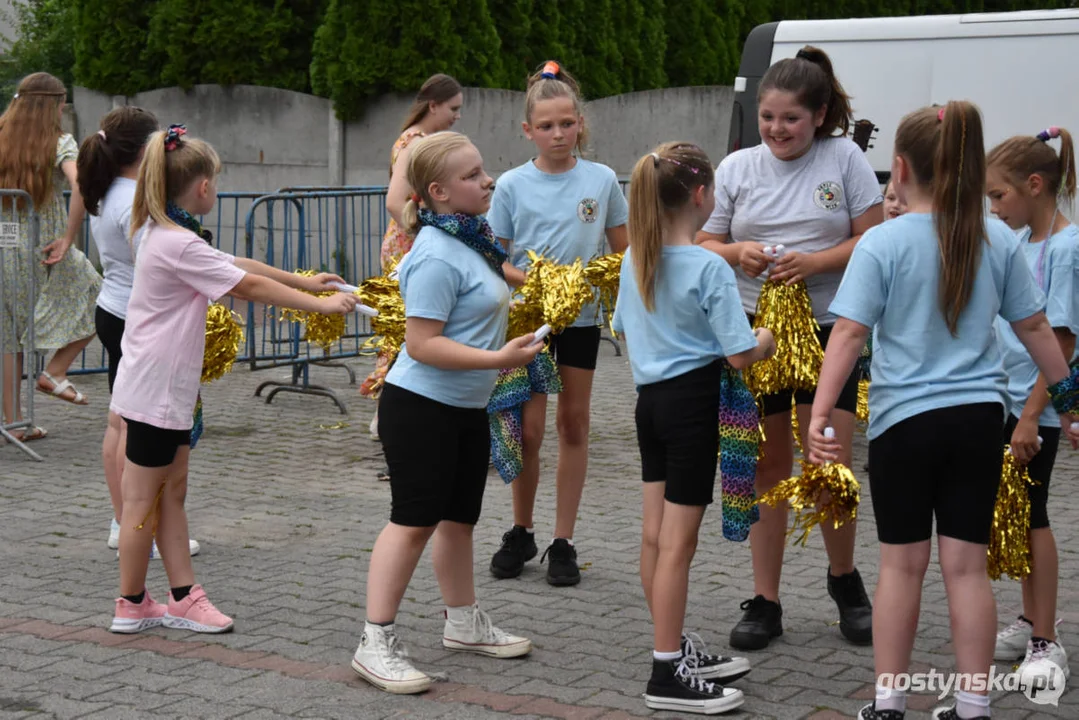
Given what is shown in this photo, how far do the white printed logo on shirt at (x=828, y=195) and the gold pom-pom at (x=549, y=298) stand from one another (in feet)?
3.11

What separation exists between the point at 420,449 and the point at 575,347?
4.67 feet

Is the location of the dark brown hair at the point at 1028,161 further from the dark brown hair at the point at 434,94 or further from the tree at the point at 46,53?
the tree at the point at 46,53

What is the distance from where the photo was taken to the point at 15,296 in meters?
8.80

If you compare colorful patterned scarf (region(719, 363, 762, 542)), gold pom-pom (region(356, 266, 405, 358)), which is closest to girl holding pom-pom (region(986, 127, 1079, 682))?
colorful patterned scarf (region(719, 363, 762, 542))

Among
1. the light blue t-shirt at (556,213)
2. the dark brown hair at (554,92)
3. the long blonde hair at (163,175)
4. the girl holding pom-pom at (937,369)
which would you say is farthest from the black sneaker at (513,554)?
the girl holding pom-pom at (937,369)

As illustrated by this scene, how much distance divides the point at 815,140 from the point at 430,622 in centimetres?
216

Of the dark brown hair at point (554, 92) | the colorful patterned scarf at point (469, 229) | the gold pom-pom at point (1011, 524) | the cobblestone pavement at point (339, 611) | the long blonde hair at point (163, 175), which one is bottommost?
the cobblestone pavement at point (339, 611)

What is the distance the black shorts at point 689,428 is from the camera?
453cm

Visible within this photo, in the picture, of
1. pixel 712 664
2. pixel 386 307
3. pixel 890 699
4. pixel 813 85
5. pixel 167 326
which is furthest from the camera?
pixel 386 307

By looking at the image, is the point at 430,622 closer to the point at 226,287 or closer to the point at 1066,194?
the point at 226,287

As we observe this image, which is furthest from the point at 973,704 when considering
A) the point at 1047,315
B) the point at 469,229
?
the point at 469,229

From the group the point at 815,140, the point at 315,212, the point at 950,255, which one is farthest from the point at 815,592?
the point at 315,212

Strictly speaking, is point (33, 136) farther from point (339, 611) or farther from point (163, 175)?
point (339, 611)

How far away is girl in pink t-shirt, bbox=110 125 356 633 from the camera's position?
5105 mm
